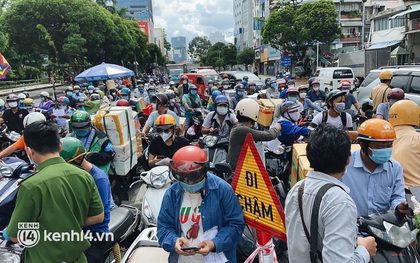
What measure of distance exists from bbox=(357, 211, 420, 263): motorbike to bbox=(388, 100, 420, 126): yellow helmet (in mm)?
1253

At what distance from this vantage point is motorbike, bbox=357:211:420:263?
196cm

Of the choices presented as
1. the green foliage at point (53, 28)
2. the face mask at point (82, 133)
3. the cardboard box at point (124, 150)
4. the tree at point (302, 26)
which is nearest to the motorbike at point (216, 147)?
the cardboard box at point (124, 150)

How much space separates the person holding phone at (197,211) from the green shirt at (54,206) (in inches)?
22.6

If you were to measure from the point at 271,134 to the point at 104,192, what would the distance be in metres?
2.02

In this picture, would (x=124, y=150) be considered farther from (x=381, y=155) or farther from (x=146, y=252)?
(x=381, y=155)

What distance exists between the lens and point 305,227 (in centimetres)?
175

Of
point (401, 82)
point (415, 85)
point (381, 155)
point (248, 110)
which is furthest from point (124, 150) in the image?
point (401, 82)

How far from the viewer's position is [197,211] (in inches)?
90.1

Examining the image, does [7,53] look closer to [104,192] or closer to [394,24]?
[104,192]

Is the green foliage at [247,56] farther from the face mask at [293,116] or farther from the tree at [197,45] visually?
the face mask at [293,116]

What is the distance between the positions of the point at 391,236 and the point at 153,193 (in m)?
2.72

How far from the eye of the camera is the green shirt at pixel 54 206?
6.95ft

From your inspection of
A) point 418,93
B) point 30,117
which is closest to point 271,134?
point 30,117

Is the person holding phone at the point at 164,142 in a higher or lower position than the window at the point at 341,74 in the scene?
lower
